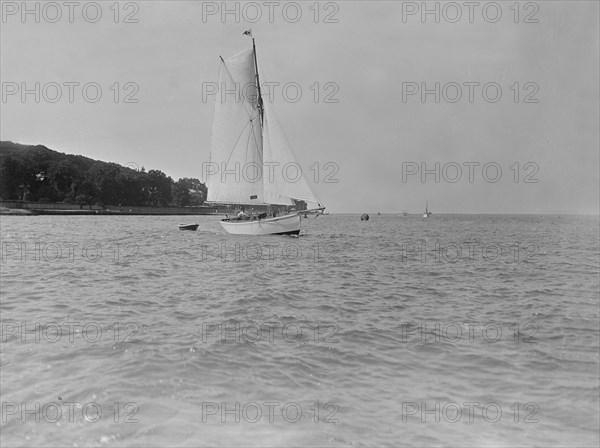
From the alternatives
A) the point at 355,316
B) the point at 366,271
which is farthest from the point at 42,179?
the point at 355,316

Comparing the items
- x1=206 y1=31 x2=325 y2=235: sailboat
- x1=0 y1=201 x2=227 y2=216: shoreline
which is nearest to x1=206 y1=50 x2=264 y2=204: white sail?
x1=206 y1=31 x2=325 y2=235: sailboat

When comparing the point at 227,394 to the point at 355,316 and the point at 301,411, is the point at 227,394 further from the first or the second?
the point at 355,316

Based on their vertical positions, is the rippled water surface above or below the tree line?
below

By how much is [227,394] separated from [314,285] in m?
11.0

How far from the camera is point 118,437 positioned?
5.13 metres

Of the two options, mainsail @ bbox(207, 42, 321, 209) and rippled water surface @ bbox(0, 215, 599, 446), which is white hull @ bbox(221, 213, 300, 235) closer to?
mainsail @ bbox(207, 42, 321, 209)

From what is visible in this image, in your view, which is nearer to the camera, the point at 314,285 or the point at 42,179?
the point at 314,285

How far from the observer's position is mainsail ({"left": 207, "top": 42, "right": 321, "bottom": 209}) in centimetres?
4972

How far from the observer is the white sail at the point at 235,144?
1981 inches

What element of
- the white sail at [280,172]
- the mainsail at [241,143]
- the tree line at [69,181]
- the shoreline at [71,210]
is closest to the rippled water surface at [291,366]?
the white sail at [280,172]

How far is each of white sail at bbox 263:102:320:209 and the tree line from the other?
82509mm

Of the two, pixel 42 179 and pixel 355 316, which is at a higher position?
pixel 42 179

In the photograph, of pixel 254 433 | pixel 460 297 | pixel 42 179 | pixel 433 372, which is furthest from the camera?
pixel 42 179

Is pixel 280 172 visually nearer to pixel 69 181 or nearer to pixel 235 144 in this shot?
pixel 235 144
